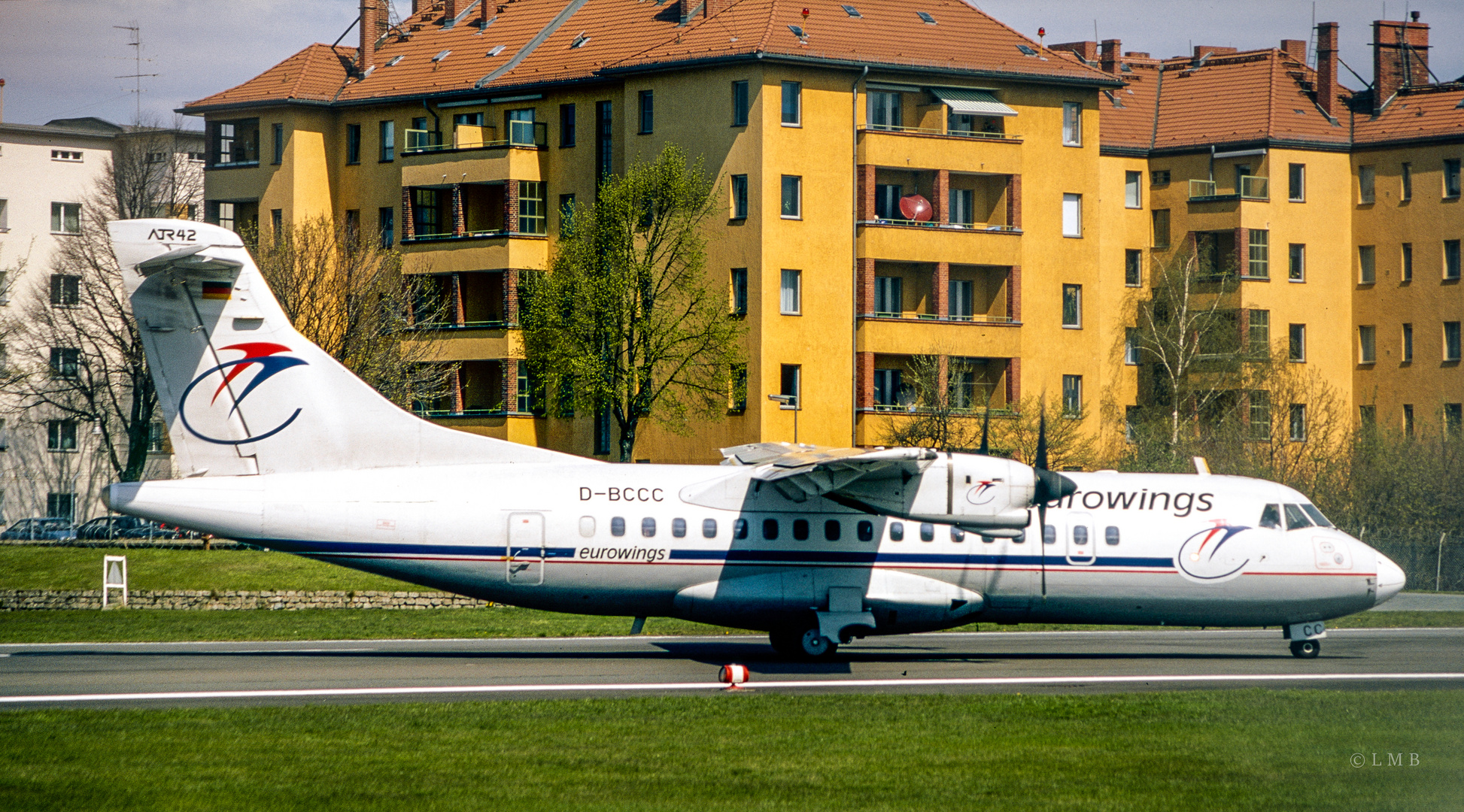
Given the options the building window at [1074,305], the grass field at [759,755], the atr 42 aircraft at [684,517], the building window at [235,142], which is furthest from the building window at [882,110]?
the grass field at [759,755]

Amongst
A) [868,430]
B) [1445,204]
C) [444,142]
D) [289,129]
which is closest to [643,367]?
[868,430]

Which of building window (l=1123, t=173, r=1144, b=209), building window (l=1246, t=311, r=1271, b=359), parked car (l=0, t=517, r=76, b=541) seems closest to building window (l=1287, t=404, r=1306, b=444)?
building window (l=1246, t=311, r=1271, b=359)

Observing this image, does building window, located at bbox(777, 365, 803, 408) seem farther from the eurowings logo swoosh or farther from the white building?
the eurowings logo swoosh

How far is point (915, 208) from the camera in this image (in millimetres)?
61812

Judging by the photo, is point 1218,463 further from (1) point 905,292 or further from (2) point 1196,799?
(2) point 1196,799

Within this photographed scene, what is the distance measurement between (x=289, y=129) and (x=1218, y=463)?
46.5 meters

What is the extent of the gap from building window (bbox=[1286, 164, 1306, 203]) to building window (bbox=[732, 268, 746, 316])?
29.0 metres

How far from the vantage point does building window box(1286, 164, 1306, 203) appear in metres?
71.6


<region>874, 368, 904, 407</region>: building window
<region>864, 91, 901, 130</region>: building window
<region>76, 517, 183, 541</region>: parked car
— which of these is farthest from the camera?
<region>76, 517, 183, 541</region>: parked car

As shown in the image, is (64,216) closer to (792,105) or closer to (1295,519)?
(792,105)

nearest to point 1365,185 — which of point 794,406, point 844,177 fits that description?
point 844,177

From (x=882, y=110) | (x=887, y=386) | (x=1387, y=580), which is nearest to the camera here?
(x=1387, y=580)

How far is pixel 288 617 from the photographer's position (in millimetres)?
37312

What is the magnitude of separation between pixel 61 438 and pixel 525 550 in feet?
205
